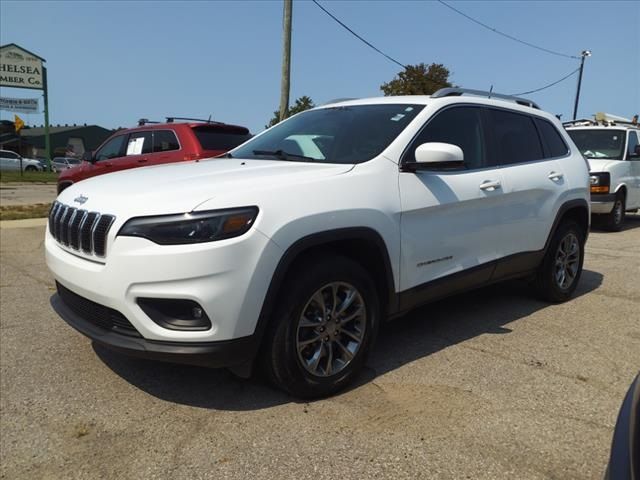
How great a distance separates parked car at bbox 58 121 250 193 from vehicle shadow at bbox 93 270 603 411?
4.79 metres

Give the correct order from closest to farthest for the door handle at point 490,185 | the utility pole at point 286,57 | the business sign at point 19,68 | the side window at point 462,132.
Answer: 1. the side window at point 462,132
2. the door handle at point 490,185
3. the utility pole at point 286,57
4. the business sign at point 19,68

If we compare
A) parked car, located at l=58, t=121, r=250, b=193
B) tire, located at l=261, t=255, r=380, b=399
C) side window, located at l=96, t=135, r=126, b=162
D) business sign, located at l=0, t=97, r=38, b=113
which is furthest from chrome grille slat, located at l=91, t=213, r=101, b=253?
business sign, located at l=0, t=97, r=38, b=113

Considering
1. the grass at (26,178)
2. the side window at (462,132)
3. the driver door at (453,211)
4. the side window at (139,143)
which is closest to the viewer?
the driver door at (453,211)

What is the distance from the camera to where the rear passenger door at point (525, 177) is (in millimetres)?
4160

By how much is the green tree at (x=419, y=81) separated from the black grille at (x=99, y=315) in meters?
25.9

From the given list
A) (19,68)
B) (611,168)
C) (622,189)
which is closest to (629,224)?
(622,189)

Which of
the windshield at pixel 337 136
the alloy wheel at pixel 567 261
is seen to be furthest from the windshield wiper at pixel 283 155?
the alloy wheel at pixel 567 261

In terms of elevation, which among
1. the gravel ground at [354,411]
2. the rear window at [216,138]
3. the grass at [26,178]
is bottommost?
the grass at [26,178]

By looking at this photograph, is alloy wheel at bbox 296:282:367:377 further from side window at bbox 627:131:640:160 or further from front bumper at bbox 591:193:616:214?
side window at bbox 627:131:640:160

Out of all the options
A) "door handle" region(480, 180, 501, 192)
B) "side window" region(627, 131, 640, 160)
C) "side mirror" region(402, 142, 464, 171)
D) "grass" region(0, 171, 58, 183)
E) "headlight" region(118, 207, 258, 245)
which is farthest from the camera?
"grass" region(0, 171, 58, 183)

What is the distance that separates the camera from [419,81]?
2772cm

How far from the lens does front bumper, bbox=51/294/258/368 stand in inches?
101

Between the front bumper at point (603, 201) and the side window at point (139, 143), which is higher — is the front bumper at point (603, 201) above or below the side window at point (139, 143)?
below

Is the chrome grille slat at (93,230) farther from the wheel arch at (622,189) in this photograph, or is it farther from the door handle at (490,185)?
the wheel arch at (622,189)
